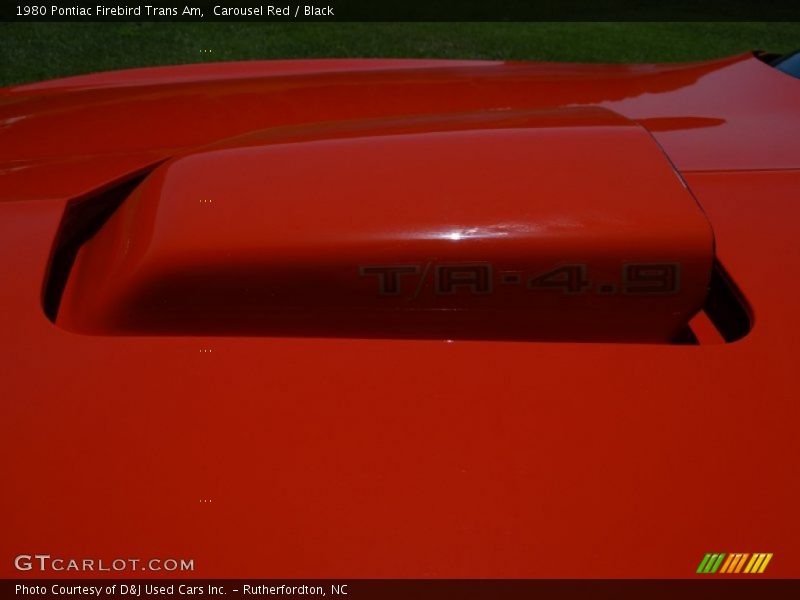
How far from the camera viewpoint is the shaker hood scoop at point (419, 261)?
2.92 feet

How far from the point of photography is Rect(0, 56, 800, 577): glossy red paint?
69cm

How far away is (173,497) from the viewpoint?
0.72 metres

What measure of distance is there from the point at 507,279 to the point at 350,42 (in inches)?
277

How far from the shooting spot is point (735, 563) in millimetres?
688

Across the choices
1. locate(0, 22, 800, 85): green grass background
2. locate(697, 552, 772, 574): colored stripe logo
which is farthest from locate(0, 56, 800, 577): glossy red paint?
locate(0, 22, 800, 85): green grass background

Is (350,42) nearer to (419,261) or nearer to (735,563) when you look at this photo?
(419,261)

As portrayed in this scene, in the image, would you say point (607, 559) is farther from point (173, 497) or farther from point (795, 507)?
point (173, 497)
